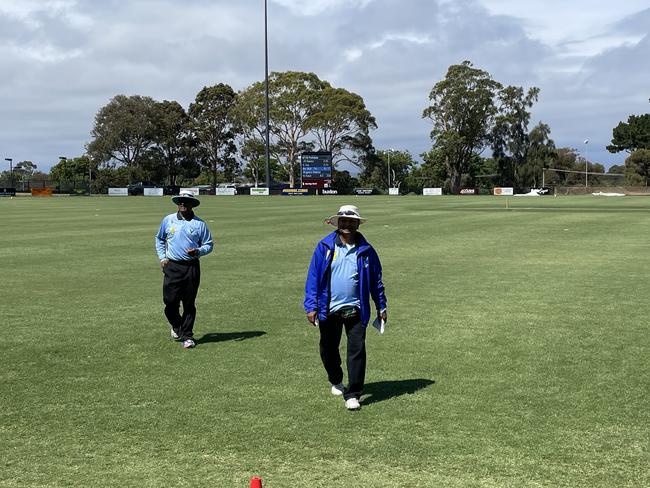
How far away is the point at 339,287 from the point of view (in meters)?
6.07

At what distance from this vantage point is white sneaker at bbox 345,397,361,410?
600cm

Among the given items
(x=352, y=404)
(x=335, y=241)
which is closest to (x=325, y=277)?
(x=335, y=241)

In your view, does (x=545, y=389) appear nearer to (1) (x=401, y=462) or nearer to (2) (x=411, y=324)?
(1) (x=401, y=462)

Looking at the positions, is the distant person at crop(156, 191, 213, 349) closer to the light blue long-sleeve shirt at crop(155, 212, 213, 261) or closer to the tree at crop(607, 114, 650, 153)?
the light blue long-sleeve shirt at crop(155, 212, 213, 261)

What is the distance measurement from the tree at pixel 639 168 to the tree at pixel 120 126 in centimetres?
7586

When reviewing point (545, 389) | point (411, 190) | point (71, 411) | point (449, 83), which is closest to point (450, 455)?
point (545, 389)

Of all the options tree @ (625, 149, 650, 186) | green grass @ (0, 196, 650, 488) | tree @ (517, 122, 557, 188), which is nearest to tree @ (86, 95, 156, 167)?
tree @ (517, 122, 557, 188)

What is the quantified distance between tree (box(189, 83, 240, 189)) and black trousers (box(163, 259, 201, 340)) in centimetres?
10876

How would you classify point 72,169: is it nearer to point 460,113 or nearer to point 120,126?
point 120,126

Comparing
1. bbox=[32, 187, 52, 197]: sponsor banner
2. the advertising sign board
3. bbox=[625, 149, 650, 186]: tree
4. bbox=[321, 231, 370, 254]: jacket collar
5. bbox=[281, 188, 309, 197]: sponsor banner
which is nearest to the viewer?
bbox=[321, 231, 370, 254]: jacket collar

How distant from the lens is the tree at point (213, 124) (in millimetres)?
116312

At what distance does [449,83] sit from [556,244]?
3523 inches

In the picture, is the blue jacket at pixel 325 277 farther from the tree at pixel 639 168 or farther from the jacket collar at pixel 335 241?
the tree at pixel 639 168

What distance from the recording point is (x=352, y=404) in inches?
236
